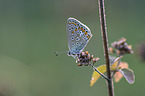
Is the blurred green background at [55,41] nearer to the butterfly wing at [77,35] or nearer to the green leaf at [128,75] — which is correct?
the butterfly wing at [77,35]

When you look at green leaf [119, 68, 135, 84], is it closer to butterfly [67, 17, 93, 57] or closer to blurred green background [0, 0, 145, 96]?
butterfly [67, 17, 93, 57]

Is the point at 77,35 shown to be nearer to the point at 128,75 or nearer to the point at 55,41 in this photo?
the point at 128,75

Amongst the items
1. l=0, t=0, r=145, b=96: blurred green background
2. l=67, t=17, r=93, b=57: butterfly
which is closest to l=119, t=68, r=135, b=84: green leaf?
l=67, t=17, r=93, b=57: butterfly

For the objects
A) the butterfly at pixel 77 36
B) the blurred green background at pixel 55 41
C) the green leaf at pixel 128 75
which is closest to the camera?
the green leaf at pixel 128 75

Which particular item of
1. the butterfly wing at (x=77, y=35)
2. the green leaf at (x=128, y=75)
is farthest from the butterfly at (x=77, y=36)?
the green leaf at (x=128, y=75)

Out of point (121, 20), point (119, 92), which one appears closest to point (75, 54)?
point (119, 92)

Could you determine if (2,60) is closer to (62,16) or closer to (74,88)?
(74,88)

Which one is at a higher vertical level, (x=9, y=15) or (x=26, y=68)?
(x=9, y=15)

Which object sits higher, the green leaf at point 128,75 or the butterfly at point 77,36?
the butterfly at point 77,36
